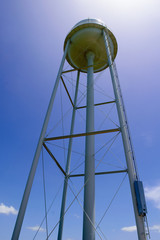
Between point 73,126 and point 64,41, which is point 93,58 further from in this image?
point 73,126

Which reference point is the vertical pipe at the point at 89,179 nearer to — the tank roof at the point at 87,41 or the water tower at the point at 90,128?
the water tower at the point at 90,128

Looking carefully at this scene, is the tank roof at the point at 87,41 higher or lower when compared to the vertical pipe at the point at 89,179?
higher

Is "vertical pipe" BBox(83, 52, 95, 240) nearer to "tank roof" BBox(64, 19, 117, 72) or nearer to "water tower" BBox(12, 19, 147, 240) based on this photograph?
"water tower" BBox(12, 19, 147, 240)

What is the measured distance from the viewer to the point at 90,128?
840 cm

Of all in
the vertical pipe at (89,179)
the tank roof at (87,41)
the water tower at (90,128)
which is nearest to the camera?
the water tower at (90,128)

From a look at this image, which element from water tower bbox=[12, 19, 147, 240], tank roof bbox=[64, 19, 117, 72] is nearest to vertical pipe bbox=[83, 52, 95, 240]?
water tower bbox=[12, 19, 147, 240]

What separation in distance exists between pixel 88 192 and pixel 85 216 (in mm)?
830

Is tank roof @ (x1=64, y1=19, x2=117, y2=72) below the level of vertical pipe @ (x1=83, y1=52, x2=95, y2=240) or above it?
above

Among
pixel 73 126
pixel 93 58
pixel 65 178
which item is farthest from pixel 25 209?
pixel 93 58

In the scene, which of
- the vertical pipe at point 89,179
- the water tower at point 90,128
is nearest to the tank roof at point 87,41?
the water tower at point 90,128

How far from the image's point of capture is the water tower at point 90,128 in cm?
530

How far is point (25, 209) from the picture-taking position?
18.2 ft

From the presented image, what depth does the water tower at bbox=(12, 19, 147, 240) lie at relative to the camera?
5.30 m

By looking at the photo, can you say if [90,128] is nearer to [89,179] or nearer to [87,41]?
[89,179]
